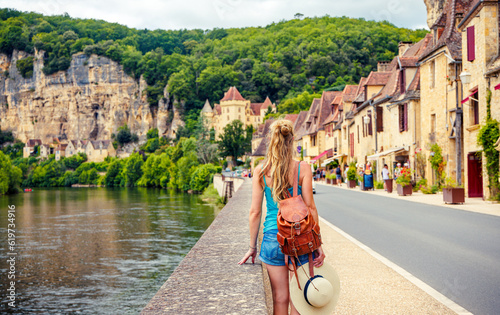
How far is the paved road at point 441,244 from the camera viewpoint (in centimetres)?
600

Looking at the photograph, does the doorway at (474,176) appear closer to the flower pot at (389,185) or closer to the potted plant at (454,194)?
the potted plant at (454,194)

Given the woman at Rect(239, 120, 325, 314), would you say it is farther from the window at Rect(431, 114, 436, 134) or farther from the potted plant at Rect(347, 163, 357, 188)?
the potted plant at Rect(347, 163, 357, 188)

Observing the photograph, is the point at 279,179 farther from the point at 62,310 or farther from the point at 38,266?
the point at 38,266

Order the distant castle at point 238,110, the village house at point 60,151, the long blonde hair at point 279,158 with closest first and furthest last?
1. the long blonde hair at point 279,158
2. the distant castle at point 238,110
3. the village house at point 60,151

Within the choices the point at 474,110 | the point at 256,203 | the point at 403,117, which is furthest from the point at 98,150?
the point at 256,203

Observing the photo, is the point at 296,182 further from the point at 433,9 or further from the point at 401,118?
the point at 433,9

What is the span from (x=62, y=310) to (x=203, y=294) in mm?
12249

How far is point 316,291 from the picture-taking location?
145 inches

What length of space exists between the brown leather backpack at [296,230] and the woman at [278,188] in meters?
0.13

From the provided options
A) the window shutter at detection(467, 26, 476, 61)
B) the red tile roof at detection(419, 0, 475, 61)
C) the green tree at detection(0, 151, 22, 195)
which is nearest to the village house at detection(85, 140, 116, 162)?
the green tree at detection(0, 151, 22, 195)

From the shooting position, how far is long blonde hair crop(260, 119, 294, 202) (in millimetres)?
3854

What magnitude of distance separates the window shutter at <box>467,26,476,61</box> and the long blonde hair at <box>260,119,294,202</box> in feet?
61.8

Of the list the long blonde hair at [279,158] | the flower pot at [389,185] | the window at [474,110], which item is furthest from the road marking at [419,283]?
the flower pot at [389,185]

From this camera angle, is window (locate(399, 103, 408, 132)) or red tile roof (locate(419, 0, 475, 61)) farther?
window (locate(399, 103, 408, 132))
